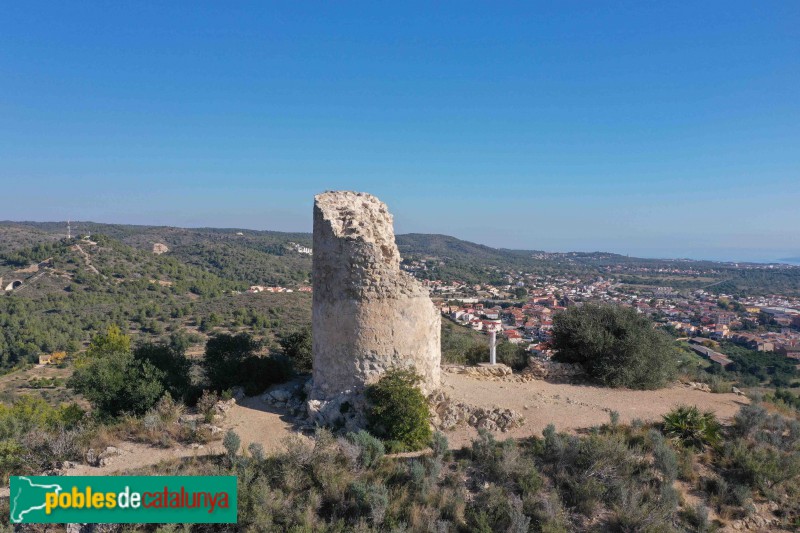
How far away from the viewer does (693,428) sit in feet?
35.2

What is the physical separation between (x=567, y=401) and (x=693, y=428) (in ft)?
10.7

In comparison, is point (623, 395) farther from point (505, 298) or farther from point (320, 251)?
point (505, 298)

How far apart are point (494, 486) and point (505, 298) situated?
68.8 metres

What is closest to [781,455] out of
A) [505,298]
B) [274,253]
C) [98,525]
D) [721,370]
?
[98,525]

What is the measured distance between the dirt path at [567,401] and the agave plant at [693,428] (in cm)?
93

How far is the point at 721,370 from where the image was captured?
30641 millimetres

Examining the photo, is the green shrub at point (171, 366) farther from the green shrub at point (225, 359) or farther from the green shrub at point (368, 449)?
the green shrub at point (368, 449)

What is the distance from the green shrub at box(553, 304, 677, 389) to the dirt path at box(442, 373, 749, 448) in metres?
0.47

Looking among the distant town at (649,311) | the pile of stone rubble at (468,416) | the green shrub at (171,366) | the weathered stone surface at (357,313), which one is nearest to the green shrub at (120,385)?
the green shrub at (171,366)

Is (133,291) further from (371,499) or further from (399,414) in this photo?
(371,499)

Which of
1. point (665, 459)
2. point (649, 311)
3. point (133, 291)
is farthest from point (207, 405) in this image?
point (649, 311)

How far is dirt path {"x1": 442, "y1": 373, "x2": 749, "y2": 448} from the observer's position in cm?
1170

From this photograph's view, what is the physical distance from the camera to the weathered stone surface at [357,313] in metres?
11.3

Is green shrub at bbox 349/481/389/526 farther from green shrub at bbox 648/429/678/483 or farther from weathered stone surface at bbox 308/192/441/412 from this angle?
green shrub at bbox 648/429/678/483
